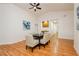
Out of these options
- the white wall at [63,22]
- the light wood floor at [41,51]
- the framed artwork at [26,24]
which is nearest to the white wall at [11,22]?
the framed artwork at [26,24]

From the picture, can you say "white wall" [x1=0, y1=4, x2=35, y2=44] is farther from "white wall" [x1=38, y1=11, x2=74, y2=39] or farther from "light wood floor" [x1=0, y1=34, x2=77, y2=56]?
"white wall" [x1=38, y1=11, x2=74, y2=39]

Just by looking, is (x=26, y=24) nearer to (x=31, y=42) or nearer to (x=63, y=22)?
(x=31, y=42)

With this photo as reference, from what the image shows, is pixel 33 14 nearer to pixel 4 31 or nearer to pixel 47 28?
pixel 47 28

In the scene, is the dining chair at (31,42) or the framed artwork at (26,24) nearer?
the dining chair at (31,42)

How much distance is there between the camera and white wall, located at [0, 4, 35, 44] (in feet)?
20.1

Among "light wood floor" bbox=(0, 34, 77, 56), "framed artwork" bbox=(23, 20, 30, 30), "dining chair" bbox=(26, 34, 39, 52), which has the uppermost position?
"framed artwork" bbox=(23, 20, 30, 30)

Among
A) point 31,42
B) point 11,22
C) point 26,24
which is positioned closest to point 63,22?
point 26,24

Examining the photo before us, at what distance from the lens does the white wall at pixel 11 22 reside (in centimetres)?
614

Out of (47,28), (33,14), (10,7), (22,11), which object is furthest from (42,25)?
(10,7)

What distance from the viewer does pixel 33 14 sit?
24.3 feet

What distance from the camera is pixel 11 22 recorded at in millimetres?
6402

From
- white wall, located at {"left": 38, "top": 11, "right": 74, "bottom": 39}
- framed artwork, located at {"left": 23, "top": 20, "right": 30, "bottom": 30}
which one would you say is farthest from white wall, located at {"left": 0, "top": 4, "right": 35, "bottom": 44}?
white wall, located at {"left": 38, "top": 11, "right": 74, "bottom": 39}

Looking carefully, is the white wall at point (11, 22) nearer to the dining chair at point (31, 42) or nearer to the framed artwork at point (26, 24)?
the framed artwork at point (26, 24)

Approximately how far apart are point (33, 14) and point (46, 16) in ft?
2.97
